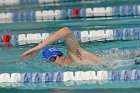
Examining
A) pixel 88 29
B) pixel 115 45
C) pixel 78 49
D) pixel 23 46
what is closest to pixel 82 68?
pixel 78 49

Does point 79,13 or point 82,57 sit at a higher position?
point 79,13

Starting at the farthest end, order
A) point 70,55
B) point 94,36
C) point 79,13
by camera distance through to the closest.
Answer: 1. point 79,13
2. point 94,36
3. point 70,55

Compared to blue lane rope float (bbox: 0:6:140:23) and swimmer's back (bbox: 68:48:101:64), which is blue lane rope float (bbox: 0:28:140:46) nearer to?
blue lane rope float (bbox: 0:6:140:23)

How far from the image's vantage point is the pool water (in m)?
4.77

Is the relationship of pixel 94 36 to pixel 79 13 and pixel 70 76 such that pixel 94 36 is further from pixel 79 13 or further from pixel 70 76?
pixel 70 76

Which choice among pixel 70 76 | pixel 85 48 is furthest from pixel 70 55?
pixel 85 48

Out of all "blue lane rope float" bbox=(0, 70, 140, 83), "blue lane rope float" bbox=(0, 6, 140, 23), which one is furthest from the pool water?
"blue lane rope float" bbox=(0, 6, 140, 23)

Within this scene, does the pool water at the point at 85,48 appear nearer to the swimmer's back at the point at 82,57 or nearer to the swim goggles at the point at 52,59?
the swimmer's back at the point at 82,57

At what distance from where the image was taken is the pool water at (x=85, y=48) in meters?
4.77

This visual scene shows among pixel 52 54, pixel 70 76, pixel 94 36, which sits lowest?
pixel 70 76

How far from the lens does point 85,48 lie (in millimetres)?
6641

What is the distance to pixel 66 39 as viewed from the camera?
16.3 ft

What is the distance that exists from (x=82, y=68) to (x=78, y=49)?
9.0 inches

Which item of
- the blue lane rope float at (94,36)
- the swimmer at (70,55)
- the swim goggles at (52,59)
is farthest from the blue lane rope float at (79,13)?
the swim goggles at (52,59)
